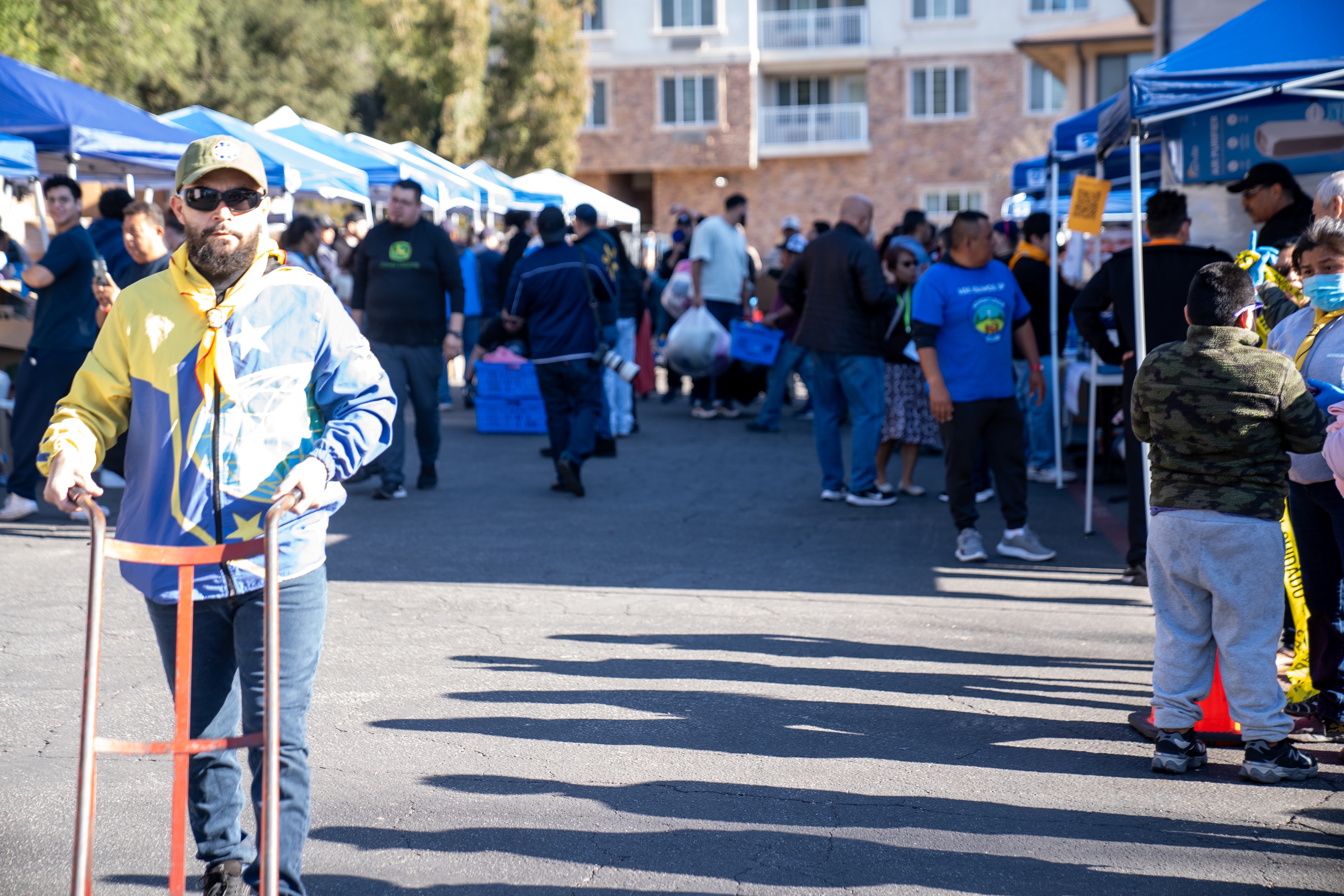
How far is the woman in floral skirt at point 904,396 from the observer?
1020 centimetres

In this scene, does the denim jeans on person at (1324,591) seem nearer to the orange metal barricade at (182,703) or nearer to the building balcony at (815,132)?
the orange metal barricade at (182,703)

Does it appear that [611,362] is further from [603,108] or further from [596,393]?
[603,108]

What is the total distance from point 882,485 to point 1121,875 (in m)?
6.61

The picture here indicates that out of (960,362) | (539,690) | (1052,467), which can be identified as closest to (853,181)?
(1052,467)

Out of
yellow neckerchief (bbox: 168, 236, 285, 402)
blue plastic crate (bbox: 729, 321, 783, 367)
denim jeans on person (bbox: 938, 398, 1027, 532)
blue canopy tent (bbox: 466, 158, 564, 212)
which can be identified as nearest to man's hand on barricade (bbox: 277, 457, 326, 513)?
yellow neckerchief (bbox: 168, 236, 285, 402)

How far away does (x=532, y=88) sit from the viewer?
112 feet

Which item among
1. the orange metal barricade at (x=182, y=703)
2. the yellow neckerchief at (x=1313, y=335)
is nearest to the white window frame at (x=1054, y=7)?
the yellow neckerchief at (x=1313, y=335)

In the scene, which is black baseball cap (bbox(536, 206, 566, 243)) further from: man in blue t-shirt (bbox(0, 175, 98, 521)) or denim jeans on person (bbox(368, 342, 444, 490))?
man in blue t-shirt (bbox(0, 175, 98, 521))

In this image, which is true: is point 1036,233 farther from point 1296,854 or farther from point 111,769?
point 111,769

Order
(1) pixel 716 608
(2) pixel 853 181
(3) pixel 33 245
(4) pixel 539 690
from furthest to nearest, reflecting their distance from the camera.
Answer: (2) pixel 853 181, (3) pixel 33 245, (1) pixel 716 608, (4) pixel 539 690

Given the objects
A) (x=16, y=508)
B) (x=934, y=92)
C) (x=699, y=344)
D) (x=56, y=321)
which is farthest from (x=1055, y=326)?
(x=934, y=92)

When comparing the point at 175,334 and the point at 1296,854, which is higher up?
the point at 175,334

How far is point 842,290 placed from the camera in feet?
31.6

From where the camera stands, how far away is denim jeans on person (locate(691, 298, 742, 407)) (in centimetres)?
1495
